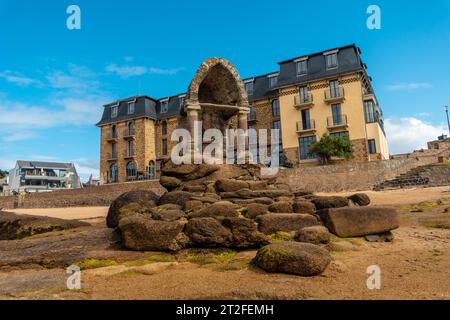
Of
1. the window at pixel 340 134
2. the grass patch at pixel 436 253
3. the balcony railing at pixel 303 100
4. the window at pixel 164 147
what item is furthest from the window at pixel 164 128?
the grass patch at pixel 436 253

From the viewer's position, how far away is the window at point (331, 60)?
1316 inches

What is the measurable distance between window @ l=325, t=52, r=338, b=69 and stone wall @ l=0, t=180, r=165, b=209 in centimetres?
2320

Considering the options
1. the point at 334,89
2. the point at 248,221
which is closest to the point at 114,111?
the point at 334,89

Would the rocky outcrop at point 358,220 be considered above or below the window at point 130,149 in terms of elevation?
below

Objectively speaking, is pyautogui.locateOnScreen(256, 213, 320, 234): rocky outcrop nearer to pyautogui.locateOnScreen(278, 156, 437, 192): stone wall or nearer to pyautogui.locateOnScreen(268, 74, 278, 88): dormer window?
pyautogui.locateOnScreen(278, 156, 437, 192): stone wall

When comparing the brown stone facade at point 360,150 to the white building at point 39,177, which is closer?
the brown stone facade at point 360,150

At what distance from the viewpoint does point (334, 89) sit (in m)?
33.2

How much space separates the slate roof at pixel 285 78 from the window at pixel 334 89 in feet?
2.88

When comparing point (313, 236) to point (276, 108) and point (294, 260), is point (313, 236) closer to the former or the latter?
point (294, 260)

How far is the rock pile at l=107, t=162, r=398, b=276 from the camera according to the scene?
404 cm

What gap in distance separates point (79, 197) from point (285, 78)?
27366 millimetres

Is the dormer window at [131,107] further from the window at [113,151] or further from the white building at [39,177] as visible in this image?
the white building at [39,177]
